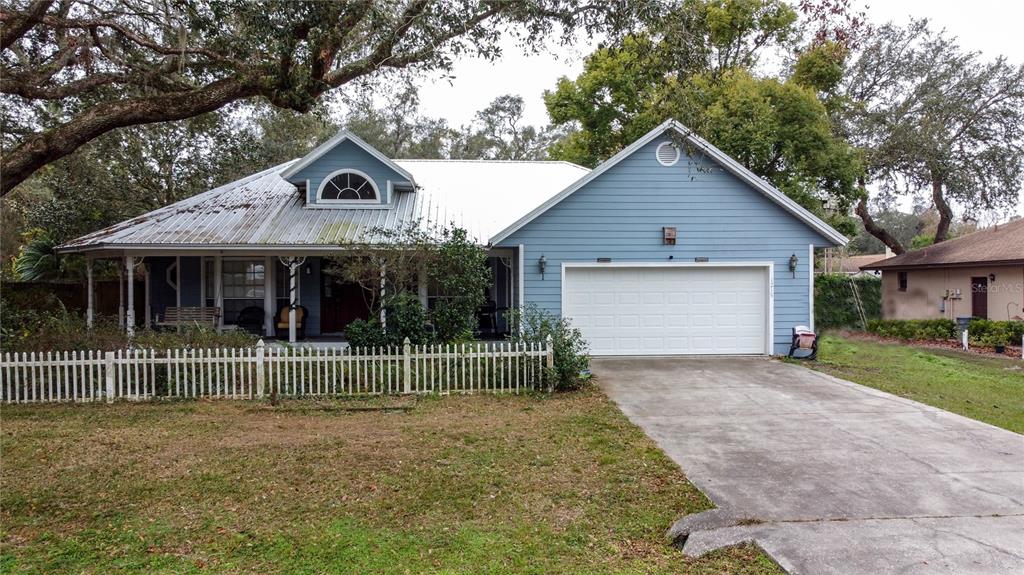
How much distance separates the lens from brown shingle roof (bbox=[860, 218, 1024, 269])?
1728 cm

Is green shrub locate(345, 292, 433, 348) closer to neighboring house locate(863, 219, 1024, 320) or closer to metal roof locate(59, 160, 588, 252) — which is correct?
metal roof locate(59, 160, 588, 252)

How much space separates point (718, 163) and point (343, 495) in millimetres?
10222

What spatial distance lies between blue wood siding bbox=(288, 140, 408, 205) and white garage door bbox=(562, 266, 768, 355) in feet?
18.8

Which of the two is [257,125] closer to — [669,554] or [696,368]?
[696,368]

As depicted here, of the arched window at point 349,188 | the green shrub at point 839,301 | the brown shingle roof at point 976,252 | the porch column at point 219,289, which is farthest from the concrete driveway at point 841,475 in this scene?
the green shrub at point 839,301

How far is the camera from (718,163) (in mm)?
12266

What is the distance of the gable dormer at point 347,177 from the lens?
1388cm

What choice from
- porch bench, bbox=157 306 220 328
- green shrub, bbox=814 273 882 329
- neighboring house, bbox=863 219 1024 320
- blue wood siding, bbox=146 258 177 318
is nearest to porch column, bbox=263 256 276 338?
porch bench, bbox=157 306 220 328

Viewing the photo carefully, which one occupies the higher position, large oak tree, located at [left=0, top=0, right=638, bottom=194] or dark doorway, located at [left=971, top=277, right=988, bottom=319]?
large oak tree, located at [left=0, top=0, right=638, bottom=194]

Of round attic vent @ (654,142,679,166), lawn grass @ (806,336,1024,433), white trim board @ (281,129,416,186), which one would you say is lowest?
lawn grass @ (806,336,1024,433)

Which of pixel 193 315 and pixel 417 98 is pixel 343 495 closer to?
pixel 417 98

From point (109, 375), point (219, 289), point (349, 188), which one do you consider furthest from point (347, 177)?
point (109, 375)

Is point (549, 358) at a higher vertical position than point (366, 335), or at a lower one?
lower

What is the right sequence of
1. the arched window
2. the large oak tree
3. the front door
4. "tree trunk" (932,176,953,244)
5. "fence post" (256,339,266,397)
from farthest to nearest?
"tree trunk" (932,176,953,244) < the front door < the arched window < "fence post" (256,339,266,397) < the large oak tree
